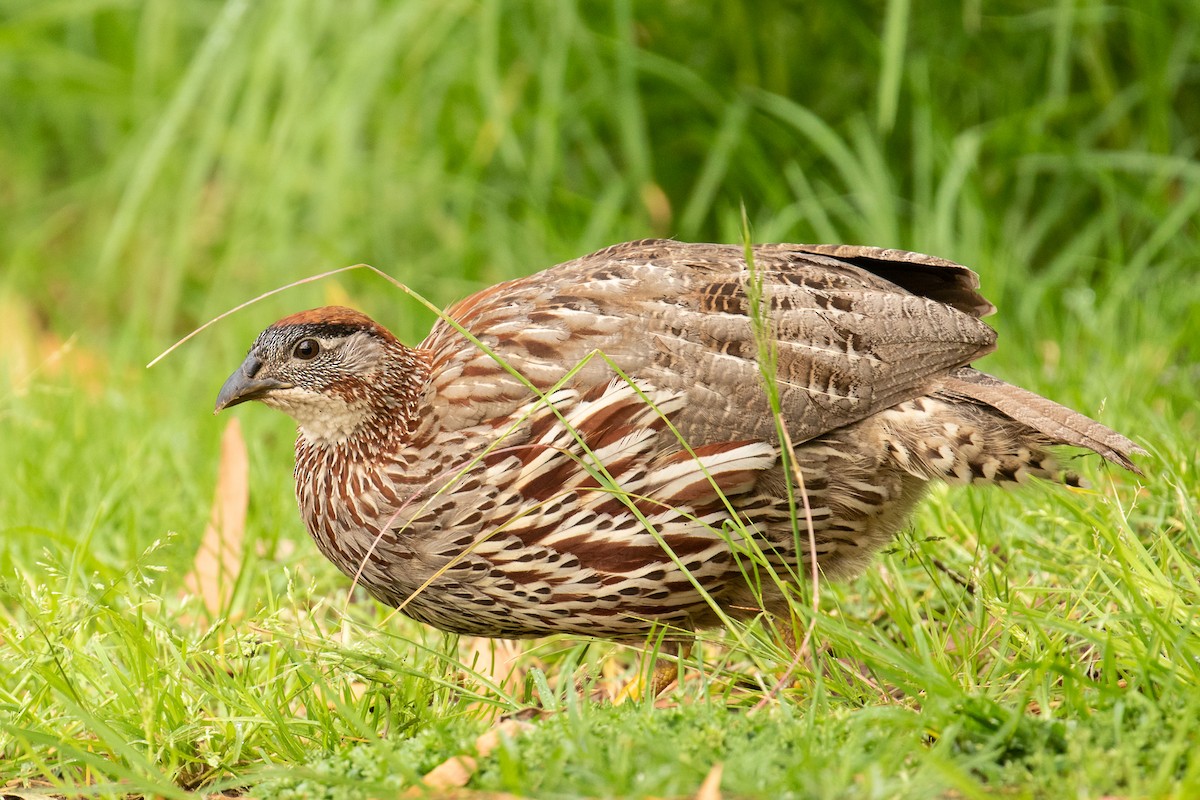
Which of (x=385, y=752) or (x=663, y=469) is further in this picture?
(x=663, y=469)

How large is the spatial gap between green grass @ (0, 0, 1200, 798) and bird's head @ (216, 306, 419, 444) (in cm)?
44

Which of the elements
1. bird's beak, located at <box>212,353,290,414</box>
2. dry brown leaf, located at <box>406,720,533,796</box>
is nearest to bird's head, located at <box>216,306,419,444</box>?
bird's beak, located at <box>212,353,290,414</box>

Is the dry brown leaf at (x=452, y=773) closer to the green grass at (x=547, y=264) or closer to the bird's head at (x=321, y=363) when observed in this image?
the green grass at (x=547, y=264)

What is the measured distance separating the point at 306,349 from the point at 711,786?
158cm

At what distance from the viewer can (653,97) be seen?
577cm

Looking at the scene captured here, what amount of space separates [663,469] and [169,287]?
12.1 feet

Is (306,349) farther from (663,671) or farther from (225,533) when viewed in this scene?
(663,671)

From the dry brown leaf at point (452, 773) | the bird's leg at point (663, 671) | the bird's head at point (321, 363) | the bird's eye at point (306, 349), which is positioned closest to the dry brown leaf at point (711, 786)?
the dry brown leaf at point (452, 773)

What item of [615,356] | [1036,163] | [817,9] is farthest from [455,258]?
[615,356]

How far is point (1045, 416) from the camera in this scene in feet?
9.66

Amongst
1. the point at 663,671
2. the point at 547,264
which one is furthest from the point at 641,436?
the point at 547,264

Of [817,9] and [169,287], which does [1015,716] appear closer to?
[817,9]

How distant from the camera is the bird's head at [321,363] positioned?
126 inches

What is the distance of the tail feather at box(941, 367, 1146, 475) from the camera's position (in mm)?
2830
